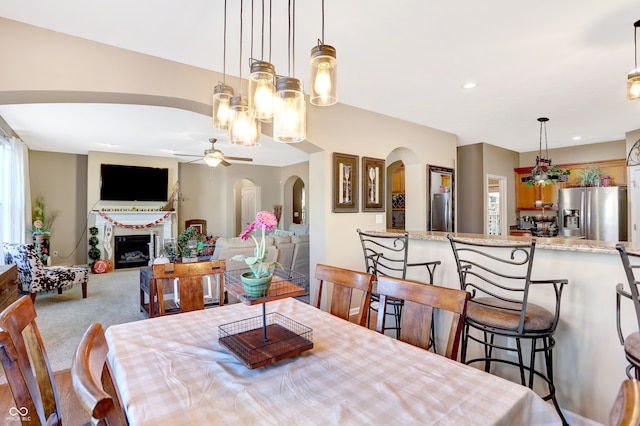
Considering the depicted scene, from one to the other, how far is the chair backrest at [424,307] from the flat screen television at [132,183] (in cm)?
745

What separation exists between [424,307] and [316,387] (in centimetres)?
67

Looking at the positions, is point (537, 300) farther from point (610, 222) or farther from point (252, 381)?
point (610, 222)

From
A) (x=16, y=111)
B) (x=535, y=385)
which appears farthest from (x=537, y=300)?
(x=16, y=111)

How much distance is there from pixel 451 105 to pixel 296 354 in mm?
3717

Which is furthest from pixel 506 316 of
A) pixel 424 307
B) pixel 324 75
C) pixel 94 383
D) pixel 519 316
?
pixel 94 383

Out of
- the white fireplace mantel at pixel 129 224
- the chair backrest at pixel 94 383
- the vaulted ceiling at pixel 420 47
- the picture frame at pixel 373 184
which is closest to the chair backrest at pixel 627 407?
the chair backrest at pixel 94 383

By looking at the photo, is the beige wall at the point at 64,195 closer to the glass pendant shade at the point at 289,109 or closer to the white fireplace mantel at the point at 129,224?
the white fireplace mantel at the point at 129,224

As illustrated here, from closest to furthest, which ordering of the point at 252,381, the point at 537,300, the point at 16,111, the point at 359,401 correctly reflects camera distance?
the point at 359,401 < the point at 252,381 < the point at 537,300 < the point at 16,111

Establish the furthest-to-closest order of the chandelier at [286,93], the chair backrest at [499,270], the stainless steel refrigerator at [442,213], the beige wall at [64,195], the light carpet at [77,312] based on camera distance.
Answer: the beige wall at [64,195] < the stainless steel refrigerator at [442,213] < the light carpet at [77,312] < the chair backrest at [499,270] < the chandelier at [286,93]

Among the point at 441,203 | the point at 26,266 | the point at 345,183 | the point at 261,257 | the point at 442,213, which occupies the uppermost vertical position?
the point at 345,183

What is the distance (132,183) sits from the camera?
293 inches

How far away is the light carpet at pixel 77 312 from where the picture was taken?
323 cm

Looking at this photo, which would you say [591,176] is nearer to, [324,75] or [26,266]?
[324,75]

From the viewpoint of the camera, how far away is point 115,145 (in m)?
6.57
